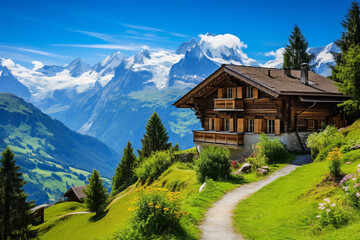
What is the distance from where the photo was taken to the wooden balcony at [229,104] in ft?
102

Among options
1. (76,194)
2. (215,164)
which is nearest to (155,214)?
(215,164)

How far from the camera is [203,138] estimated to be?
33844 millimetres

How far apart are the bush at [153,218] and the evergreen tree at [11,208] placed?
35591 millimetres

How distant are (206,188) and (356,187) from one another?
8452 mm

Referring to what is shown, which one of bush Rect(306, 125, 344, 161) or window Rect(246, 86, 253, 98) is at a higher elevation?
window Rect(246, 86, 253, 98)

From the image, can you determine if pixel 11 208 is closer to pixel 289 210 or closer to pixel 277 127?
pixel 277 127

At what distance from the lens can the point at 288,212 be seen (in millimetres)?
12016

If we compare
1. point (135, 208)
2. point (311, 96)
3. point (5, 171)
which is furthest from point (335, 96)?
point (5, 171)

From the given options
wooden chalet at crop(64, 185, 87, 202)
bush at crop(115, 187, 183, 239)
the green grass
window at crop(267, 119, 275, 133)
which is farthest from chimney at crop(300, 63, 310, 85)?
wooden chalet at crop(64, 185, 87, 202)

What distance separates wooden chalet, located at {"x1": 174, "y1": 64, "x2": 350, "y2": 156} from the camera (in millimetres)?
28531

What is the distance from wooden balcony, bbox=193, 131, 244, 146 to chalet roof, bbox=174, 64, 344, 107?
489 centimetres

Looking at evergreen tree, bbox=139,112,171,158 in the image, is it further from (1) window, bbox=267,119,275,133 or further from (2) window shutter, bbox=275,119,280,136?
(2) window shutter, bbox=275,119,280,136

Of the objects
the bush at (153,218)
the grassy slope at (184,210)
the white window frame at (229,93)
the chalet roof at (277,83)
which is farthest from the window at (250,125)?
the bush at (153,218)

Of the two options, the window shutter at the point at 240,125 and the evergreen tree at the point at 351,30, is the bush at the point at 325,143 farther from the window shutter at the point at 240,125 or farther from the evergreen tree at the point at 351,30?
the evergreen tree at the point at 351,30
